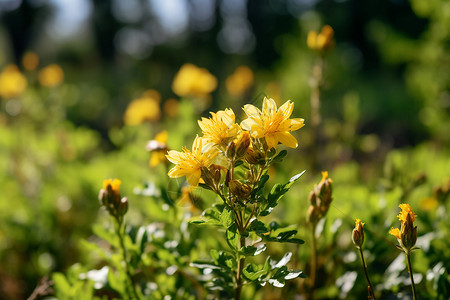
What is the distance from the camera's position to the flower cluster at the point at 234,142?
712 millimetres

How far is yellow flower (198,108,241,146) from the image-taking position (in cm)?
72

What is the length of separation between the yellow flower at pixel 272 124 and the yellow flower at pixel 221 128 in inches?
0.9

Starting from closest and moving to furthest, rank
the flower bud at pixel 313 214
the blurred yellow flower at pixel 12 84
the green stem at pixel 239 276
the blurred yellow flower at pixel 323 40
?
the green stem at pixel 239 276
the flower bud at pixel 313 214
the blurred yellow flower at pixel 323 40
the blurred yellow flower at pixel 12 84

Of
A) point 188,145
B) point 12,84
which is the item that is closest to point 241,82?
point 188,145

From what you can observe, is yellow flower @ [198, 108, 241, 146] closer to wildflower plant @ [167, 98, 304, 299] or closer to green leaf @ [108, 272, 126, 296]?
wildflower plant @ [167, 98, 304, 299]

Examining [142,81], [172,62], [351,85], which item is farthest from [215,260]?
[172,62]

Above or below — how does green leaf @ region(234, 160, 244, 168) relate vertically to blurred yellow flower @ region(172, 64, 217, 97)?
below

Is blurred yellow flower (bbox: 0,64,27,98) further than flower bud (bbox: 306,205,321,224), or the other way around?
blurred yellow flower (bbox: 0,64,27,98)

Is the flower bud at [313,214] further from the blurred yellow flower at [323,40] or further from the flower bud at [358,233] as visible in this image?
the blurred yellow flower at [323,40]

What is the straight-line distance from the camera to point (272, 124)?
2.35 feet

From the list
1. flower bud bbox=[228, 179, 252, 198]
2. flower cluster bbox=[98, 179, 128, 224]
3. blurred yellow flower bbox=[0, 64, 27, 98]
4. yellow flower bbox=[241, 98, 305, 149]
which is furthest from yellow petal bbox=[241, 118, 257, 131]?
blurred yellow flower bbox=[0, 64, 27, 98]

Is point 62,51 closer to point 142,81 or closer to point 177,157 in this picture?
point 142,81

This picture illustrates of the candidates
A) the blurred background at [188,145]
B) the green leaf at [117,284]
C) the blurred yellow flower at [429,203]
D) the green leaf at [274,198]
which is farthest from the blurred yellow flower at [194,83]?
the green leaf at [274,198]

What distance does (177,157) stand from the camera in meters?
0.74
